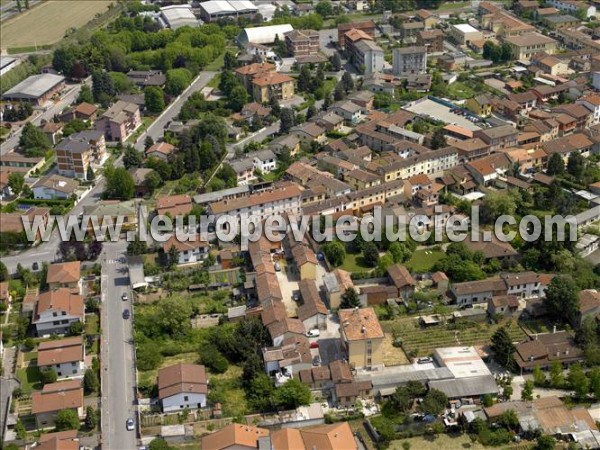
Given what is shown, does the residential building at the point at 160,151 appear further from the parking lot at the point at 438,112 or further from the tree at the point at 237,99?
the parking lot at the point at 438,112

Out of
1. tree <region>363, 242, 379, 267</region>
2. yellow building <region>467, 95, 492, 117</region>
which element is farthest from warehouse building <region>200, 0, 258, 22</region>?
tree <region>363, 242, 379, 267</region>

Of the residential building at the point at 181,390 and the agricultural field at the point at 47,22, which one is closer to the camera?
the residential building at the point at 181,390

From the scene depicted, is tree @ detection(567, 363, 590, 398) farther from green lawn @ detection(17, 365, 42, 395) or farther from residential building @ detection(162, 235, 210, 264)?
green lawn @ detection(17, 365, 42, 395)

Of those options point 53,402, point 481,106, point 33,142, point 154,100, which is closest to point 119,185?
point 33,142

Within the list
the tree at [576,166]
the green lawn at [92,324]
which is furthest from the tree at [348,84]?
the green lawn at [92,324]

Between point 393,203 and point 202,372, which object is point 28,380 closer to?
point 202,372

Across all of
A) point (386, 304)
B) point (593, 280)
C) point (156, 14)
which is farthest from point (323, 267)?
point (156, 14)

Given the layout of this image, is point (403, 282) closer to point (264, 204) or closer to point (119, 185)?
point (264, 204)
